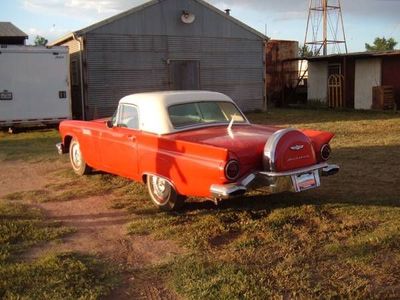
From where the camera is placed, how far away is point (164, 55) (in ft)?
66.7

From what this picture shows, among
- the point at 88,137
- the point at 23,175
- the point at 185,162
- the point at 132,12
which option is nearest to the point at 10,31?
the point at 132,12

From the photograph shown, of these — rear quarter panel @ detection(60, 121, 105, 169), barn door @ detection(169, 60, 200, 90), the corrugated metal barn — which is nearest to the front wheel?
rear quarter panel @ detection(60, 121, 105, 169)

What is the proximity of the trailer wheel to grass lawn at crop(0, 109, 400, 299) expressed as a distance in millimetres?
167

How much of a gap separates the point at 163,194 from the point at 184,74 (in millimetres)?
14874

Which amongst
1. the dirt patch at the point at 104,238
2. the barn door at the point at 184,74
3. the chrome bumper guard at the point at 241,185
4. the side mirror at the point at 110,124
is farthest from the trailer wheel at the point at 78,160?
the barn door at the point at 184,74

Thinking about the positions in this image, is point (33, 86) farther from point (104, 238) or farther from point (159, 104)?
point (104, 238)

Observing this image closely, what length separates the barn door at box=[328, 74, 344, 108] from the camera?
25344 mm

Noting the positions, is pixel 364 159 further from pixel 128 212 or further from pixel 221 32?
pixel 221 32

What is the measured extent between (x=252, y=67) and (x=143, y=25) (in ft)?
17.7

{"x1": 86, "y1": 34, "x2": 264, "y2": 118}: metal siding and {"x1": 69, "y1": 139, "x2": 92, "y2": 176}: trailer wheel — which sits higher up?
{"x1": 86, "y1": 34, "x2": 264, "y2": 118}: metal siding

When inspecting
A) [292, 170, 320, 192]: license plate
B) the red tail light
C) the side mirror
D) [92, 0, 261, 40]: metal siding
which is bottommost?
[292, 170, 320, 192]: license plate

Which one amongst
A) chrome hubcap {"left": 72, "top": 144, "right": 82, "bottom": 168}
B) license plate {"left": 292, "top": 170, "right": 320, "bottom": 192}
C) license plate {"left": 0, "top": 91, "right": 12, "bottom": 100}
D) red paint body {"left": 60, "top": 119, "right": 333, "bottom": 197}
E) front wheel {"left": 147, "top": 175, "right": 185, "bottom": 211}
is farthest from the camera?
license plate {"left": 0, "top": 91, "right": 12, "bottom": 100}

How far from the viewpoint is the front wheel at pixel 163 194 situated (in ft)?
20.7

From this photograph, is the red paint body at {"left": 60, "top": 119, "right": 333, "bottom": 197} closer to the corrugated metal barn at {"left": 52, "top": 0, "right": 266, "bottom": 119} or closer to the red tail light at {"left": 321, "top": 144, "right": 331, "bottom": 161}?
the red tail light at {"left": 321, "top": 144, "right": 331, "bottom": 161}
